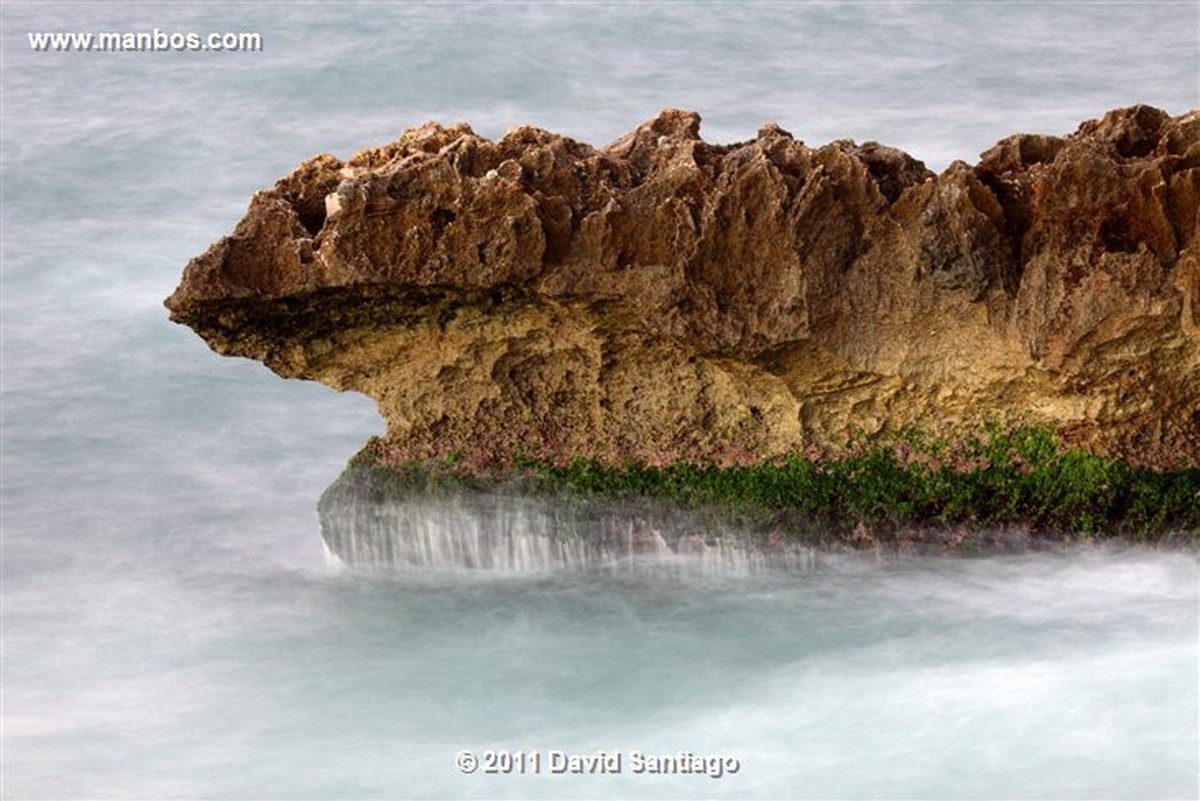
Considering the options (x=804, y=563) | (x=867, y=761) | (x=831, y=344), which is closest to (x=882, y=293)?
(x=831, y=344)

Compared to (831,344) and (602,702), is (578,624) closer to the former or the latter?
(602,702)

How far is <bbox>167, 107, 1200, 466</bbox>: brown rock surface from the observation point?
1477 cm

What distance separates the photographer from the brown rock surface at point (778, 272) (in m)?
14.8


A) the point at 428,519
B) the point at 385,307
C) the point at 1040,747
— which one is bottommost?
the point at 1040,747

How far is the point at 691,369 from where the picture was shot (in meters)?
15.4

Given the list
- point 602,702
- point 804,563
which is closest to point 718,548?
point 804,563

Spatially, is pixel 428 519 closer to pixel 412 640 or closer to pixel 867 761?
pixel 412 640

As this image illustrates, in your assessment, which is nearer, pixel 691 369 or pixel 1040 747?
pixel 1040 747

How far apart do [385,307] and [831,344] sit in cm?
200

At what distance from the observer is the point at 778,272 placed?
14875mm

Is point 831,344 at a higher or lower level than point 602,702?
higher

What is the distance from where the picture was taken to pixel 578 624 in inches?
593

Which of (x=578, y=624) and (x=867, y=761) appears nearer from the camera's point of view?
(x=867, y=761)

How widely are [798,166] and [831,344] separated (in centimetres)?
79
